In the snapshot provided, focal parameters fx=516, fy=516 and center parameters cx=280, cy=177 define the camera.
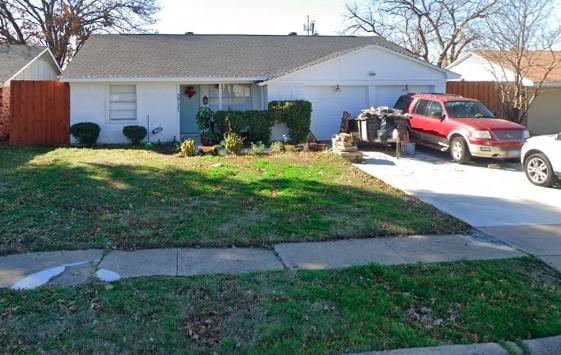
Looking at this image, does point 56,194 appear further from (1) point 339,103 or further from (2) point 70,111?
(1) point 339,103

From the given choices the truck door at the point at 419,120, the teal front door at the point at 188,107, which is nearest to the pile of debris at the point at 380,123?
the truck door at the point at 419,120

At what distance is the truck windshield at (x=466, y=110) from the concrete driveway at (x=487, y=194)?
4.34 ft

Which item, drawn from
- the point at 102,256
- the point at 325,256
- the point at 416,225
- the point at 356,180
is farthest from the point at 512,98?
the point at 102,256

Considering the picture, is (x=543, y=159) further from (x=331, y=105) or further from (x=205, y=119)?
(x=205, y=119)

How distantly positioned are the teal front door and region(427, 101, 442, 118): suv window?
30.4 ft

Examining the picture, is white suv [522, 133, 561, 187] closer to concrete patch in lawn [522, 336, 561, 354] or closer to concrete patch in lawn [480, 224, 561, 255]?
concrete patch in lawn [480, 224, 561, 255]

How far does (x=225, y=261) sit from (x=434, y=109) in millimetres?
11212

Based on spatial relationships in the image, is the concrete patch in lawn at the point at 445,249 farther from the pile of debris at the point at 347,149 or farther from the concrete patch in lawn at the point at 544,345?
the pile of debris at the point at 347,149

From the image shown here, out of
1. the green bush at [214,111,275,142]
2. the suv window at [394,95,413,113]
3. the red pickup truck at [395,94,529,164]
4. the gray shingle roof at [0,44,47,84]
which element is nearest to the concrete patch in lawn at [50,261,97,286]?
the red pickup truck at [395,94,529,164]

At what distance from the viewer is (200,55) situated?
20.9 meters

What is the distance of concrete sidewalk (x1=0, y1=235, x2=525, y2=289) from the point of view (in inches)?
219

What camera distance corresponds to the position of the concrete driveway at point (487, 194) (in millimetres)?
7430

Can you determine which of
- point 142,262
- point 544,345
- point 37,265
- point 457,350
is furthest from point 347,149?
point 457,350

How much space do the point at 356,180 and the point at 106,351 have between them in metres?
7.85
